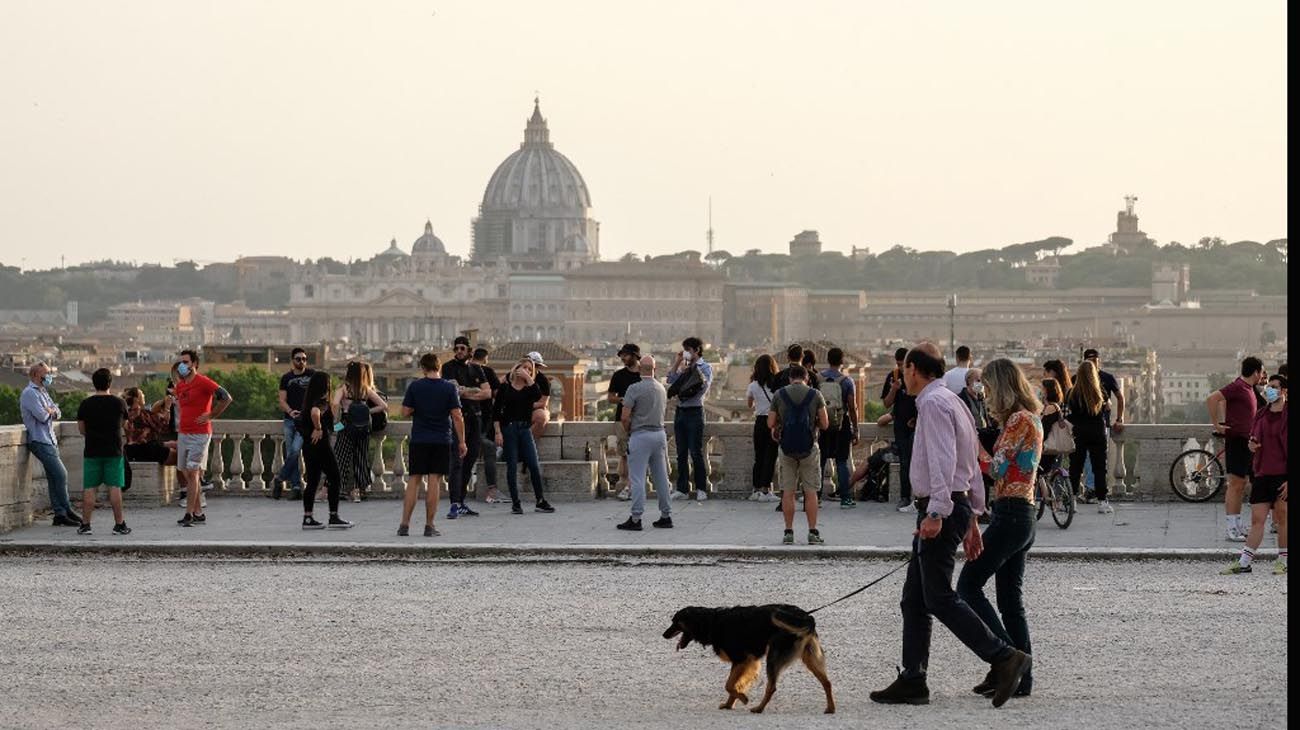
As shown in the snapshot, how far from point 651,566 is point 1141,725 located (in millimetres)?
4476

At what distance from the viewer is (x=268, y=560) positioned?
474 inches

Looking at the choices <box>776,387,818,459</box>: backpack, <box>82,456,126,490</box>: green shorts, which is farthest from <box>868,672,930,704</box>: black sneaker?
<box>82,456,126,490</box>: green shorts

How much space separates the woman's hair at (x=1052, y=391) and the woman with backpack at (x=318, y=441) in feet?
12.2

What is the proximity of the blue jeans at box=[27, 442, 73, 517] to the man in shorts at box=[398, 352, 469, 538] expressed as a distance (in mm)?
1821

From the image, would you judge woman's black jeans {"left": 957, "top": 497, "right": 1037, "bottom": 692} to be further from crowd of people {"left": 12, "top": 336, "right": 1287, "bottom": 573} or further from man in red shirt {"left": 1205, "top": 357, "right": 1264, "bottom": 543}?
man in red shirt {"left": 1205, "top": 357, "right": 1264, "bottom": 543}

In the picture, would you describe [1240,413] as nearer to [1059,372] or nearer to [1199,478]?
[1059,372]

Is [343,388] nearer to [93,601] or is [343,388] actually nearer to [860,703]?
[93,601]

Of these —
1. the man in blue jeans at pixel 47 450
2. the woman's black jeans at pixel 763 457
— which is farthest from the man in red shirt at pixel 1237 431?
the man in blue jeans at pixel 47 450

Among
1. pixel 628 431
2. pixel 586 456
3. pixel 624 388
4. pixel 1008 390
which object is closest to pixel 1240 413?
pixel 628 431

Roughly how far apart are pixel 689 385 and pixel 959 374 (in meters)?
1.86

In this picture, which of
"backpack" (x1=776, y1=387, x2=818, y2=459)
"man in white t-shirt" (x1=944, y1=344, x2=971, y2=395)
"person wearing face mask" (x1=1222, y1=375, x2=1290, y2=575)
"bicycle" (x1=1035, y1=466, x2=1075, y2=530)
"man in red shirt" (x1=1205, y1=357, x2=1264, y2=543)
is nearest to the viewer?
"person wearing face mask" (x1=1222, y1=375, x2=1290, y2=575)

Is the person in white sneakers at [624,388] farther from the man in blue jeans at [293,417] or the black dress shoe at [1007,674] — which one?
the black dress shoe at [1007,674]

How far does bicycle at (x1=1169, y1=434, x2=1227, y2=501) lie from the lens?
1471 cm

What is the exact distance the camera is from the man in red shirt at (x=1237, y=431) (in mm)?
12195
